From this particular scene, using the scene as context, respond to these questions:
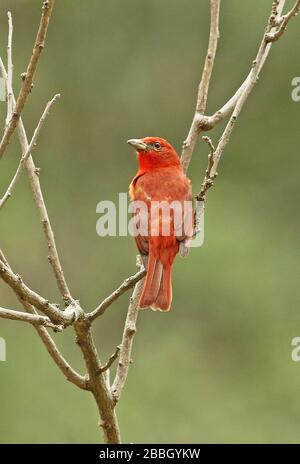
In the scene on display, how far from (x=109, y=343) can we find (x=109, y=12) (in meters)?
4.14

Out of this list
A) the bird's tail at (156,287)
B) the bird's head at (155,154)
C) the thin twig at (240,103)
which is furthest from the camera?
the bird's head at (155,154)

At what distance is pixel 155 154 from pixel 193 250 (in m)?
7.02

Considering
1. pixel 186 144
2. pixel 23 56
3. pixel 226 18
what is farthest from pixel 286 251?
pixel 186 144

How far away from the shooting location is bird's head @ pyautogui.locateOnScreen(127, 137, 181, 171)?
608 centimetres

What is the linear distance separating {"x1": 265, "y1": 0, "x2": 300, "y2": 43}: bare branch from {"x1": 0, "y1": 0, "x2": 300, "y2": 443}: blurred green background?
8.09m

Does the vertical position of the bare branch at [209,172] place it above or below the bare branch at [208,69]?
below

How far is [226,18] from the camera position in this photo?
46.7 feet

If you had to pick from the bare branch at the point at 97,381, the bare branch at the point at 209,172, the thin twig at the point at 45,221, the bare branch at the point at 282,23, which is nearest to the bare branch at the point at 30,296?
the bare branch at the point at 97,381

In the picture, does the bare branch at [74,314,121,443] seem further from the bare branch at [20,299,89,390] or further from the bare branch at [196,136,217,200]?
the bare branch at [196,136,217,200]

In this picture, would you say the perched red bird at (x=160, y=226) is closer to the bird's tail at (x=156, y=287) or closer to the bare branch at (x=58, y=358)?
the bird's tail at (x=156, y=287)

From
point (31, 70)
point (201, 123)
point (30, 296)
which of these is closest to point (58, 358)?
point (30, 296)

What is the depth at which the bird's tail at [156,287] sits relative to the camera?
204 inches

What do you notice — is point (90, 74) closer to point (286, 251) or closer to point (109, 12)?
point (109, 12)
